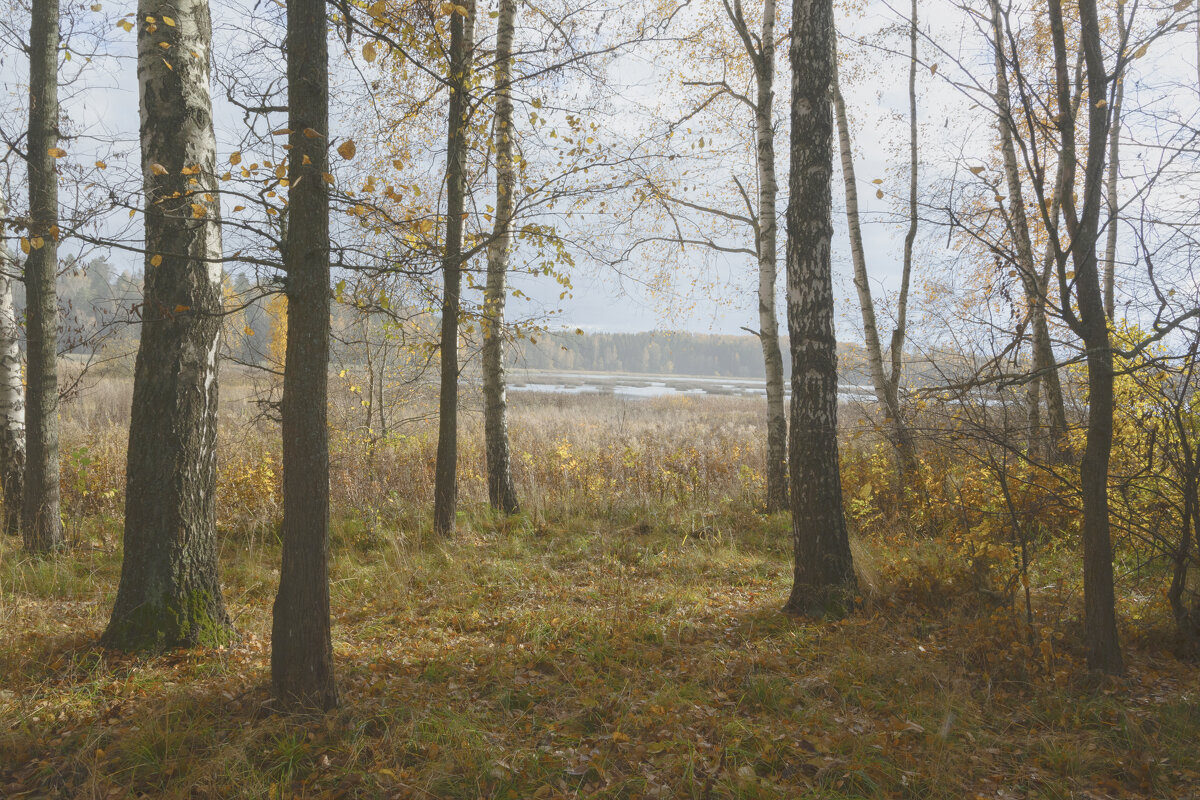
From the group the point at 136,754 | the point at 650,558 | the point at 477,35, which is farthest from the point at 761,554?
the point at 477,35

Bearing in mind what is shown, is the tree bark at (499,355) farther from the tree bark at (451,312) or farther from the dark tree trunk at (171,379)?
the dark tree trunk at (171,379)

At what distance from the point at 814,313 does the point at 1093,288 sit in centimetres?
168

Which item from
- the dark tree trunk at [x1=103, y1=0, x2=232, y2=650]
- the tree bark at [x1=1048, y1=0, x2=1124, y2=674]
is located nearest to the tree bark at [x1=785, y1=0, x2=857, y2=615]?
the tree bark at [x1=1048, y1=0, x2=1124, y2=674]

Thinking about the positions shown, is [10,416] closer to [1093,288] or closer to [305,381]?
[305,381]

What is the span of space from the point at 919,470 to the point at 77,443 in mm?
12353

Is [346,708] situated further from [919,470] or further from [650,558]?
[919,470]

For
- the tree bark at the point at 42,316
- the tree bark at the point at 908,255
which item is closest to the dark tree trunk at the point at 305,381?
the tree bark at the point at 42,316

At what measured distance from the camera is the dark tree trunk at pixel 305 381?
124 inches

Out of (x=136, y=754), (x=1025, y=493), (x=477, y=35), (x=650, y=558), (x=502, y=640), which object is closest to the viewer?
(x=136, y=754)

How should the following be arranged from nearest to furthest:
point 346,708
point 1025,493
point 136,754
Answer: point 136,754 → point 346,708 → point 1025,493

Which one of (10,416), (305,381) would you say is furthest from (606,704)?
(10,416)

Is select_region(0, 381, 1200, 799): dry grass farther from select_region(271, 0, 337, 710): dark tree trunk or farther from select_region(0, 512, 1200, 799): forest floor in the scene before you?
select_region(271, 0, 337, 710): dark tree trunk

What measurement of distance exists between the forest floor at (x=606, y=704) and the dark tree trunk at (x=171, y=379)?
1.17 ft

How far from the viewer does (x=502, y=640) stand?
4.56m
